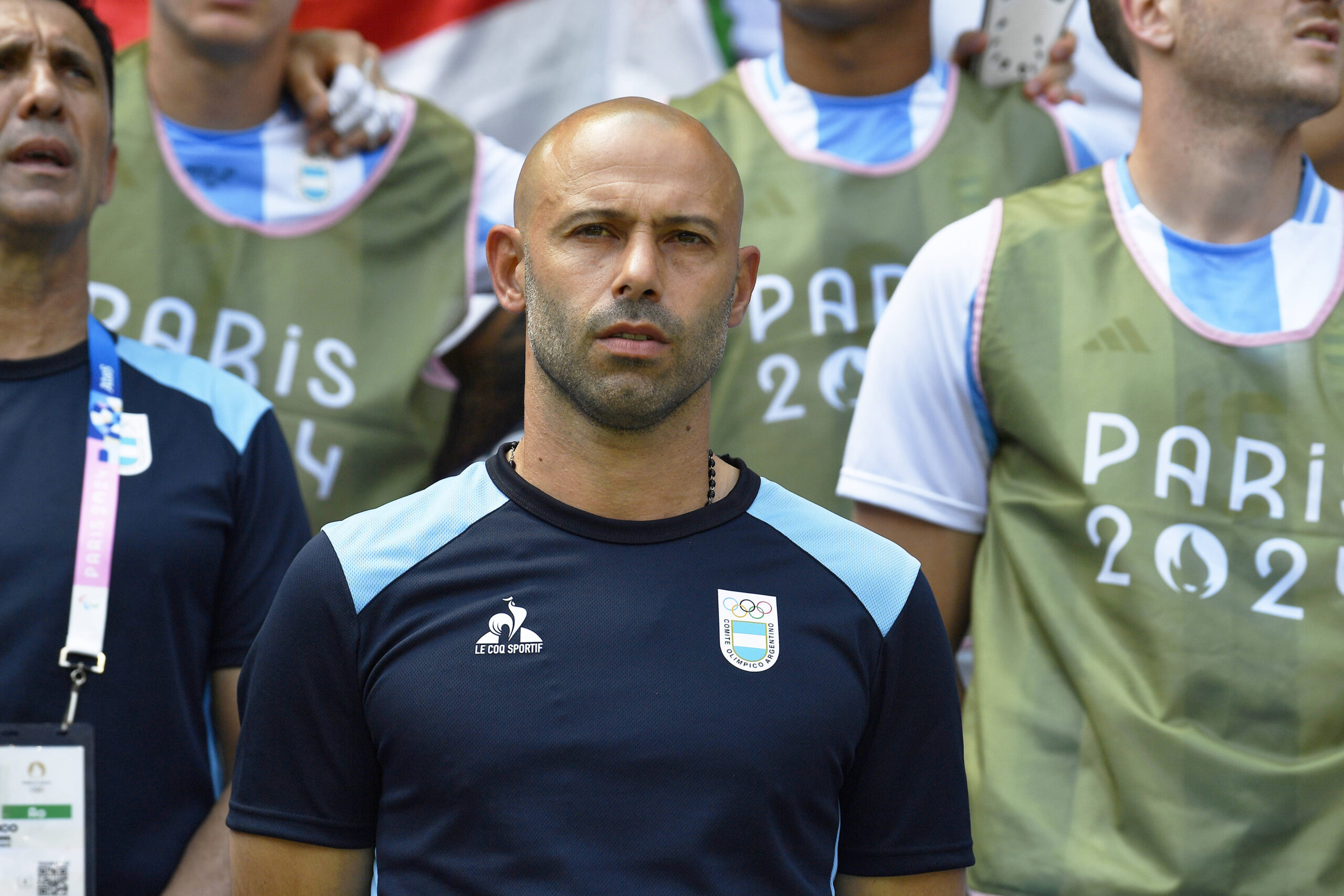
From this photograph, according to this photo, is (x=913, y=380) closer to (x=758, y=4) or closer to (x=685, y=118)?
(x=685, y=118)

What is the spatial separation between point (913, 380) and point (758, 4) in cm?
159

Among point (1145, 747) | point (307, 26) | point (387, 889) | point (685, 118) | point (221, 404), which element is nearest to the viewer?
point (387, 889)

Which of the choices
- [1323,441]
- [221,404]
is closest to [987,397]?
[1323,441]

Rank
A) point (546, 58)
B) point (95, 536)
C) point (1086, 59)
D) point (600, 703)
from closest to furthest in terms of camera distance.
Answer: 1. point (600, 703)
2. point (95, 536)
3. point (1086, 59)
4. point (546, 58)

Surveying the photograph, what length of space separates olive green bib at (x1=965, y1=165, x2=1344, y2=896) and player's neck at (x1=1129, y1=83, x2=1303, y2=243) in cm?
14

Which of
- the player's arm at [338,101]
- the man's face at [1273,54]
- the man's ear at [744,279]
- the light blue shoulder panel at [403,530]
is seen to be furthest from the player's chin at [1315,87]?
the player's arm at [338,101]

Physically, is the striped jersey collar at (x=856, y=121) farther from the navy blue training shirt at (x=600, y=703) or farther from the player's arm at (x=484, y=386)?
the navy blue training shirt at (x=600, y=703)

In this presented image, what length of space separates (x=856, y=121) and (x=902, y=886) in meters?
1.77

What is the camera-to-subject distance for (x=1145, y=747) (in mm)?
2373

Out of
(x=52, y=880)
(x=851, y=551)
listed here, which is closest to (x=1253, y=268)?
(x=851, y=551)

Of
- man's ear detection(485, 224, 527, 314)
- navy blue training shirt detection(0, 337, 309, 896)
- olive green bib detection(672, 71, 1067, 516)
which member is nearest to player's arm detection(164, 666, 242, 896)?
navy blue training shirt detection(0, 337, 309, 896)

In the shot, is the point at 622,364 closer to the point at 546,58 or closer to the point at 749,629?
the point at 749,629

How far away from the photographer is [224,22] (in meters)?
3.02

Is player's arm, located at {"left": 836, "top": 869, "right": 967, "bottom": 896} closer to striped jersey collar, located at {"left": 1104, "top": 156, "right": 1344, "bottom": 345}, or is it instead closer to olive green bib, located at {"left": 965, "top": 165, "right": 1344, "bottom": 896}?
olive green bib, located at {"left": 965, "top": 165, "right": 1344, "bottom": 896}
